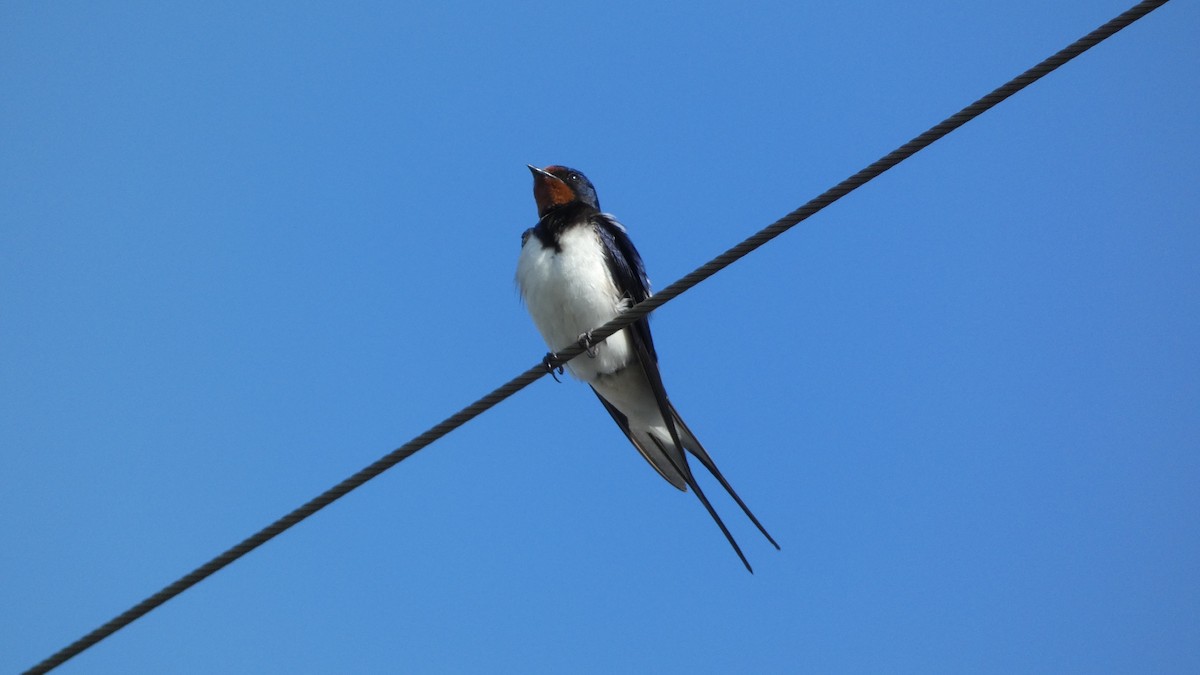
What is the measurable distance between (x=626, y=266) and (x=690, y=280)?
1.91 m

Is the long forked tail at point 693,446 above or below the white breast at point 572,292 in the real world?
below

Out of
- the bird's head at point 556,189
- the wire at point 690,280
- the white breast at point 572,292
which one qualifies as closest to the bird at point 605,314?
the white breast at point 572,292

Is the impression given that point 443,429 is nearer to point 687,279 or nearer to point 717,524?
point 687,279

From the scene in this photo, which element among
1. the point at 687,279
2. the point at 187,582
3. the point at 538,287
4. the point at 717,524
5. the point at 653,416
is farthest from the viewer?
the point at 653,416

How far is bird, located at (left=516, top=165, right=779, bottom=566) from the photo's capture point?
195 inches

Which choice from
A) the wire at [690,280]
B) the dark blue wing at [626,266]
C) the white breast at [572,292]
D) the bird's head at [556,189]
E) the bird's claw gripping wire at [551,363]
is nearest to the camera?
the wire at [690,280]

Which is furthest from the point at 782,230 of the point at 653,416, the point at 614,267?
the point at 653,416

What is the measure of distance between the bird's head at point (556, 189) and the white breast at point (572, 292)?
17.9 inches

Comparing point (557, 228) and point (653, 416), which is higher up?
point (557, 228)

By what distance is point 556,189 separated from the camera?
5.66m

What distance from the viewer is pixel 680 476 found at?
17.0 ft

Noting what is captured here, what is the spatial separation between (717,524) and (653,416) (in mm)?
1153

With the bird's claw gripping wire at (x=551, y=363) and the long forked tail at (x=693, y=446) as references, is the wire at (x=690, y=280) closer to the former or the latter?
the bird's claw gripping wire at (x=551, y=363)

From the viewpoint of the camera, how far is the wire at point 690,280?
281cm
